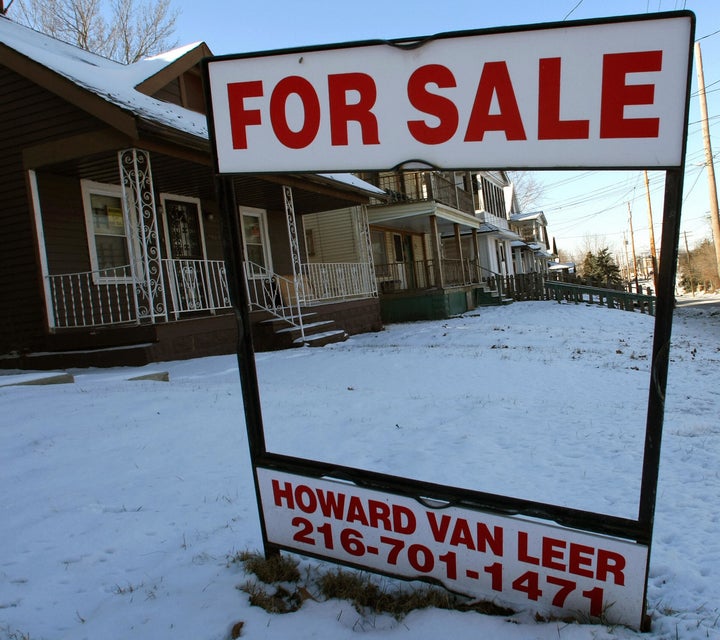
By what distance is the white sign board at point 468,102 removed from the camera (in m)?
1.63

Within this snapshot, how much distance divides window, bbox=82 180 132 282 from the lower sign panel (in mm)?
8188

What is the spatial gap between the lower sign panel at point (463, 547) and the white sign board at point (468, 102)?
1.24 m

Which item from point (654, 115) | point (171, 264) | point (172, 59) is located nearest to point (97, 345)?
point (171, 264)

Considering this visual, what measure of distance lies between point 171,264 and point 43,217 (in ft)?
6.98

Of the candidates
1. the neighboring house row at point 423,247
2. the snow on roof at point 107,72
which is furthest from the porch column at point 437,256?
the snow on roof at point 107,72

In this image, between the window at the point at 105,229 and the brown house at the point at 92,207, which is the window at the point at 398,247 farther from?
the window at the point at 105,229

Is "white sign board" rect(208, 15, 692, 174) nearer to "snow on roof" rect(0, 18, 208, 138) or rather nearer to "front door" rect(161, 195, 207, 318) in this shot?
"snow on roof" rect(0, 18, 208, 138)

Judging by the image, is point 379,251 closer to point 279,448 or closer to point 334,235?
point 334,235

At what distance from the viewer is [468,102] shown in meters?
1.82

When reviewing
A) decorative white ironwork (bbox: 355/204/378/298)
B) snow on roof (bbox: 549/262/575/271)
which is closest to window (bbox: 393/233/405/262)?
decorative white ironwork (bbox: 355/204/378/298)

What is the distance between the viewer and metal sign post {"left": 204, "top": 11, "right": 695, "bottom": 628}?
165 cm

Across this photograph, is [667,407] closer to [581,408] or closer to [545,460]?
[581,408]

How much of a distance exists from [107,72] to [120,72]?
54 centimetres

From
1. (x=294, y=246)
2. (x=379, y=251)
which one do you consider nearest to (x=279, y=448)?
(x=294, y=246)
